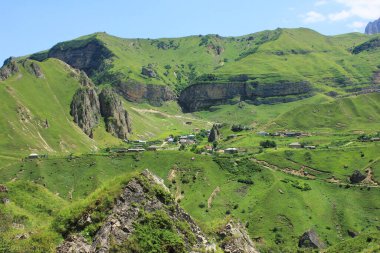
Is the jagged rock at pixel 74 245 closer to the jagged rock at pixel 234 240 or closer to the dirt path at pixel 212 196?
the jagged rock at pixel 234 240

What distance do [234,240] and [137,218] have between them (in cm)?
947

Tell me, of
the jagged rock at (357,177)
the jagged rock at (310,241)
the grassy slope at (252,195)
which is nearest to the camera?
the jagged rock at (310,241)

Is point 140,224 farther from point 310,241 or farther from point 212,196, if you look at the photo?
point 212,196

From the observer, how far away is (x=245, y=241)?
33.6 meters

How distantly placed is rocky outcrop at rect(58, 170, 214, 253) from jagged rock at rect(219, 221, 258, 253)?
3.81 metres

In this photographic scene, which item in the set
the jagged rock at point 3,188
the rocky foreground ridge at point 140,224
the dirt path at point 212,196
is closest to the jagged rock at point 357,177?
the dirt path at point 212,196

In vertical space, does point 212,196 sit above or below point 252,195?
above

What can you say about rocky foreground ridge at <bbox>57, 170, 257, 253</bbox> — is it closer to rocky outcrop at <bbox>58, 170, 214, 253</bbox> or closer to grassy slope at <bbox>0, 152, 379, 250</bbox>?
rocky outcrop at <bbox>58, 170, 214, 253</bbox>

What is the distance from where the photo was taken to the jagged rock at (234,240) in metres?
31.9

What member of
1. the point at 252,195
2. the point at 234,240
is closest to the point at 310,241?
the point at 252,195

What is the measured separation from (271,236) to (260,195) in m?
26.8

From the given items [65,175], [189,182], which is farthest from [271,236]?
[65,175]

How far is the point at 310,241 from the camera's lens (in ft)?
438

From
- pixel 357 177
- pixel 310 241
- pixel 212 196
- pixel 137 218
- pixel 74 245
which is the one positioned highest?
pixel 137 218
